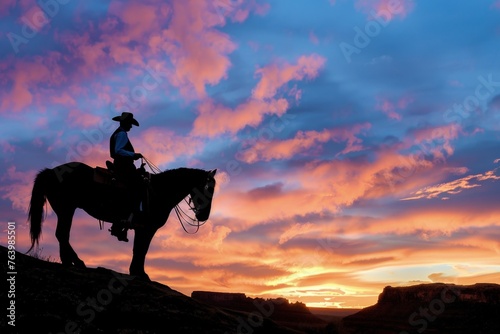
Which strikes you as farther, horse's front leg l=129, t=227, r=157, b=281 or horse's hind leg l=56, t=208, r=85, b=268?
horse's front leg l=129, t=227, r=157, b=281

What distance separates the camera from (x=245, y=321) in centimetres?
1075

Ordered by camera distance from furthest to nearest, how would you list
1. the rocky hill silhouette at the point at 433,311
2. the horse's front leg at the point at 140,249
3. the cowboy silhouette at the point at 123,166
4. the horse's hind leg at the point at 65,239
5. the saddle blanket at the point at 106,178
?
the rocky hill silhouette at the point at 433,311
the cowboy silhouette at the point at 123,166
the saddle blanket at the point at 106,178
the horse's front leg at the point at 140,249
the horse's hind leg at the point at 65,239

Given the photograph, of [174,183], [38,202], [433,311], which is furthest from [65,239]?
[433,311]

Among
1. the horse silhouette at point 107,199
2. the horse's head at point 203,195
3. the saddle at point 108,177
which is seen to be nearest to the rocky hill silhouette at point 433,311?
the horse's head at point 203,195

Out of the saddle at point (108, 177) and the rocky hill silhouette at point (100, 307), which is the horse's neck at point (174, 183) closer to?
the saddle at point (108, 177)

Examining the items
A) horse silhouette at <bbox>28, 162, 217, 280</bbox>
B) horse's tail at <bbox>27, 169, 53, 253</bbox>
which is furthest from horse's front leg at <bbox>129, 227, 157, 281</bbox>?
horse's tail at <bbox>27, 169, 53, 253</bbox>

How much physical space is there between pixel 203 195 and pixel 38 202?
4.70 metres

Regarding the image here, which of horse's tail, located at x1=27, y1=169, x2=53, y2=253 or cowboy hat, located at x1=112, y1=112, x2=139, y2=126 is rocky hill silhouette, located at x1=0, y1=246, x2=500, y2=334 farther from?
cowboy hat, located at x1=112, y1=112, x2=139, y2=126

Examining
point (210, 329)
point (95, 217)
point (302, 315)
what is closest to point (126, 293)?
point (210, 329)

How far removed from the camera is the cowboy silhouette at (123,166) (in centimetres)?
1332

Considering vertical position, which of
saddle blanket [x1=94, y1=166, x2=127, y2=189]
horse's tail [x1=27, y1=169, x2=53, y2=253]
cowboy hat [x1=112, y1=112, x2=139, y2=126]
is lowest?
horse's tail [x1=27, y1=169, x2=53, y2=253]

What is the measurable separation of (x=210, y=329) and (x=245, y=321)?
1.64m

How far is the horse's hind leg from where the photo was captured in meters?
12.1

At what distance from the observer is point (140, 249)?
1306 cm
